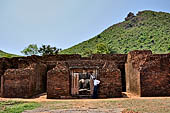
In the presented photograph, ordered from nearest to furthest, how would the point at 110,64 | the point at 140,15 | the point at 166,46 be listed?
the point at 110,64, the point at 166,46, the point at 140,15

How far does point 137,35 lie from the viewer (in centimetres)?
4600

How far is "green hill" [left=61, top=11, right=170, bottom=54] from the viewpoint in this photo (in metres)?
40.0

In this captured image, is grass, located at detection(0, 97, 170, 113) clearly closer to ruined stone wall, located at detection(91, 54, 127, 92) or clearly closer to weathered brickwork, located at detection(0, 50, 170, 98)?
weathered brickwork, located at detection(0, 50, 170, 98)

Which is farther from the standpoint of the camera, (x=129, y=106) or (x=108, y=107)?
(x=129, y=106)

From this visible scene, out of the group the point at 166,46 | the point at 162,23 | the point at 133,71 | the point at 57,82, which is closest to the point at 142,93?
the point at 133,71

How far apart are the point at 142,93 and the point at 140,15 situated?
5123cm

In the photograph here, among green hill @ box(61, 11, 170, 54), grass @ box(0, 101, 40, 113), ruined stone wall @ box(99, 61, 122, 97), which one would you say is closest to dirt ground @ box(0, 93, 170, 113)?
grass @ box(0, 101, 40, 113)

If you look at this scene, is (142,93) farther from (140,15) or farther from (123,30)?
(140,15)

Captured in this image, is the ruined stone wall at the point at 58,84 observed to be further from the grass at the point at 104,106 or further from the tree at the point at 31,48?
the tree at the point at 31,48

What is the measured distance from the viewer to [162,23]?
5066cm

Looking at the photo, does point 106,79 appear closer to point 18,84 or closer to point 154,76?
point 154,76

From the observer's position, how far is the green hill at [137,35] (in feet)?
131

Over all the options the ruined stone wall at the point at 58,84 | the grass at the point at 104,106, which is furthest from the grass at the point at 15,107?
the ruined stone wall at the point at 58,84

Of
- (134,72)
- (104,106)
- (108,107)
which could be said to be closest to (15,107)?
(104,106)
